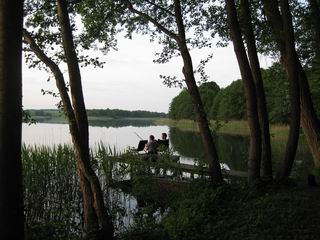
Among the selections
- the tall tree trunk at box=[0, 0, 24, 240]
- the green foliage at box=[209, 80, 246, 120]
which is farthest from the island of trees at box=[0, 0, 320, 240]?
the green foliage at box=[209, 80, 246, 120]

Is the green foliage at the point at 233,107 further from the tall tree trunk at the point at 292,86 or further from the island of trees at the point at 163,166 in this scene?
the tall tree trunk at the point at 292,86

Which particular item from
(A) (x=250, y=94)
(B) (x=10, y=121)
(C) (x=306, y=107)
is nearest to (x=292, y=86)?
(A) (x=250, y=94)

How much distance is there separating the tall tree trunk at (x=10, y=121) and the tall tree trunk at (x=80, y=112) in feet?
11.9

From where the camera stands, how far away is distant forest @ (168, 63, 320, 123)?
15.3 m

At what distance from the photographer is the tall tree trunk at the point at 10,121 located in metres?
Answer: 3.69

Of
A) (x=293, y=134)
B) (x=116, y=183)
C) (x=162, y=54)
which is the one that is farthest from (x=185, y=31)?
(x=116, y=183)

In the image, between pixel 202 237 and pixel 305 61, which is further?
pixel 305 61

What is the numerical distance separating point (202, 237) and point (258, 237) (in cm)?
100

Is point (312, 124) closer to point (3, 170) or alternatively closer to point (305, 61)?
point (305, 61)

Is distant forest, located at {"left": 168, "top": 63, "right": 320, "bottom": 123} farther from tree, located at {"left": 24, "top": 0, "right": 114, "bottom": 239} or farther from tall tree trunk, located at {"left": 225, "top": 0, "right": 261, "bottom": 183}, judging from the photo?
tree, located at {"left": 24, "top": 0, "right": 114, "bottom": 239}

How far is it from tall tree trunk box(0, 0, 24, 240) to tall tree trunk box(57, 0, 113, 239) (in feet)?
11.9

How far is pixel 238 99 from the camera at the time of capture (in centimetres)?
7062

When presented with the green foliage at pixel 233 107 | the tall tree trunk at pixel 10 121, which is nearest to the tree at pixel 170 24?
the tall tree trunk at pixel 10 121

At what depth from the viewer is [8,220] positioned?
3727 mm
